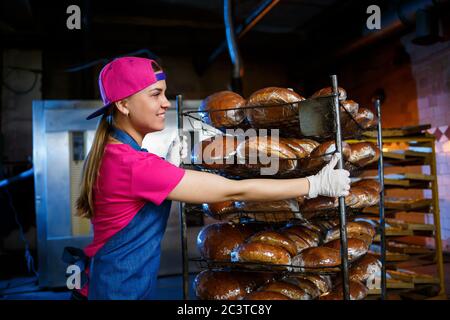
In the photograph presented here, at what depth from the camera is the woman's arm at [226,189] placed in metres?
1.40

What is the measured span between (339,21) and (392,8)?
5.06 ft

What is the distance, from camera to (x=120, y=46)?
6.49 meters

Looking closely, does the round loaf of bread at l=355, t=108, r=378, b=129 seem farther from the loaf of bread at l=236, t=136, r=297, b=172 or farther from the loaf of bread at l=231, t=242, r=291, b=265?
the loaf of bread at l=231, t=242, r=291, b=265

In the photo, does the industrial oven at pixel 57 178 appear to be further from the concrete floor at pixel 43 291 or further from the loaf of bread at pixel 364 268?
the loaf of bread at pixel 364 268

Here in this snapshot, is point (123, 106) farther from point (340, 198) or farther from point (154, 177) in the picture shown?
point (340, 198)

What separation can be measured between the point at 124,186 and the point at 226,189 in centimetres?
38

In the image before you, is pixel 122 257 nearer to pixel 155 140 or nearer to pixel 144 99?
pixel 144 99

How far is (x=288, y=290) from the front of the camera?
176 cm

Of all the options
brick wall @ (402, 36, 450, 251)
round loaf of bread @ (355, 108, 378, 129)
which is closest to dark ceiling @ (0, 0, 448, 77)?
brick wall @ (402, 36, 450, 251)

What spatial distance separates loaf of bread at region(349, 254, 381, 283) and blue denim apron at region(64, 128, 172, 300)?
3.65ft

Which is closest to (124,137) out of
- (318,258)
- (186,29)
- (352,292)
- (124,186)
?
(124,186)

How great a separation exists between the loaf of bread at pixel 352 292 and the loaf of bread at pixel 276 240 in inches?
10.7
